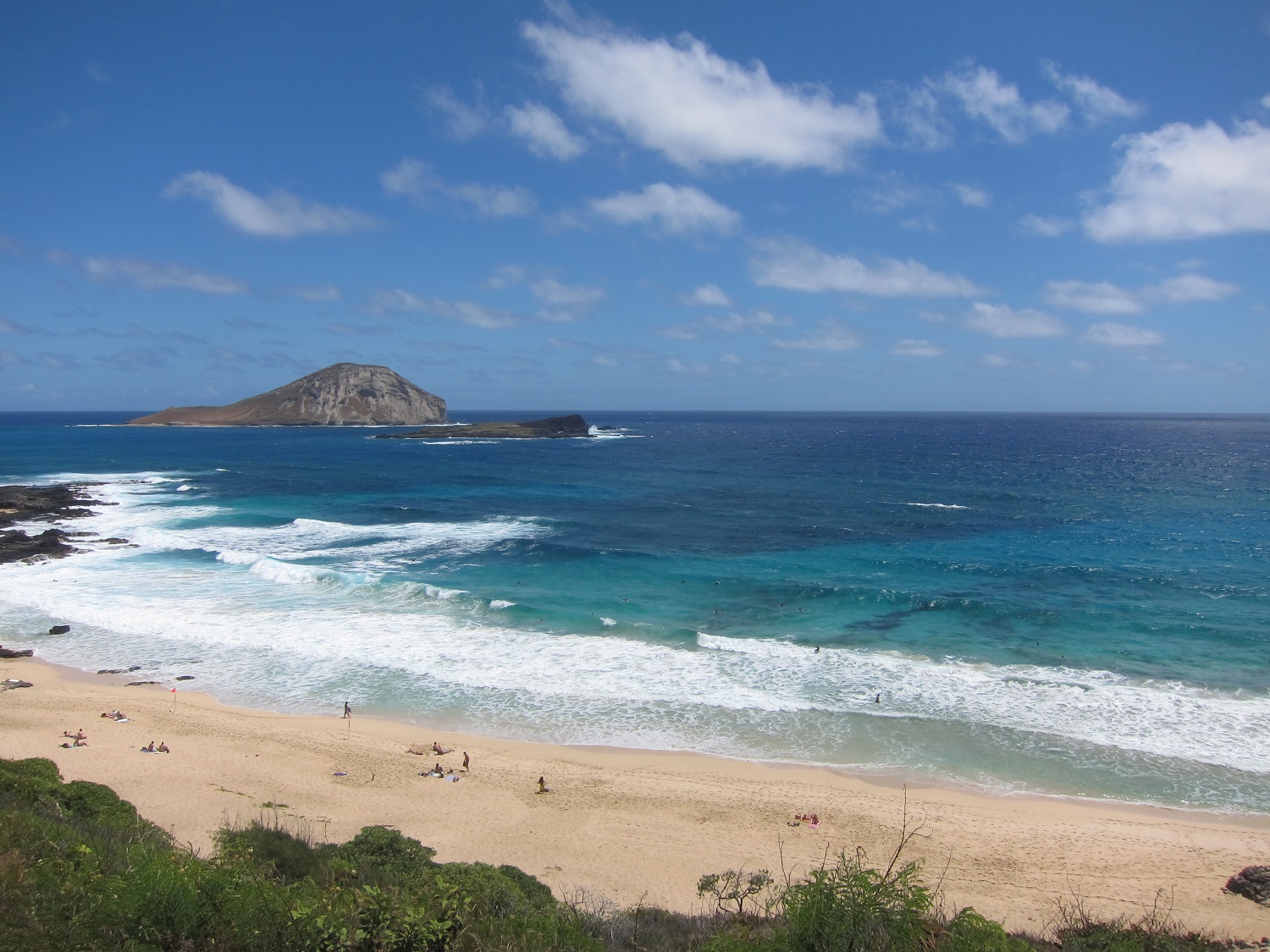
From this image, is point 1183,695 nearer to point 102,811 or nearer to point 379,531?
point 102,811

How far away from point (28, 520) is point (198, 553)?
20.0 m

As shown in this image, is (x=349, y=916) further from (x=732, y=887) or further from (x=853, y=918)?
(x=732, y=887)

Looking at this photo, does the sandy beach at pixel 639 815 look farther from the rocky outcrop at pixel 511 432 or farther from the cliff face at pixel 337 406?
the cliff face at pixel 337 406

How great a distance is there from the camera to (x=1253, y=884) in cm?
1480

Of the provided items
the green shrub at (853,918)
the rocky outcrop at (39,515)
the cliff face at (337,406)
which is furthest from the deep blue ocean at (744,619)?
the cliff face at (337,406)

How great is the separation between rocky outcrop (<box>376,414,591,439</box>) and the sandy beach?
113 metres

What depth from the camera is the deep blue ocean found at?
72.2 feet

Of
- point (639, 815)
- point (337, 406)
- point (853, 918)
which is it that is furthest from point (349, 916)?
point (337, 406)

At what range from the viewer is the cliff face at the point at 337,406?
177250 mm

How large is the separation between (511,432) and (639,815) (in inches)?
4805

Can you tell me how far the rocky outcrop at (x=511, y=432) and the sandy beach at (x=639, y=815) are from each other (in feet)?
372

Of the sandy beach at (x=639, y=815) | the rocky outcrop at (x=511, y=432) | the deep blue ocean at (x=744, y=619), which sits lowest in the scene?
the sandy beach at (x=639, y=815)

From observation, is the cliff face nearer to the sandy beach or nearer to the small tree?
the sandy beach

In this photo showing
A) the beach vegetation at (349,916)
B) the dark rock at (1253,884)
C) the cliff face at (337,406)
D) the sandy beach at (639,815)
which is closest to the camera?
the beach vegetation at (349,916)
